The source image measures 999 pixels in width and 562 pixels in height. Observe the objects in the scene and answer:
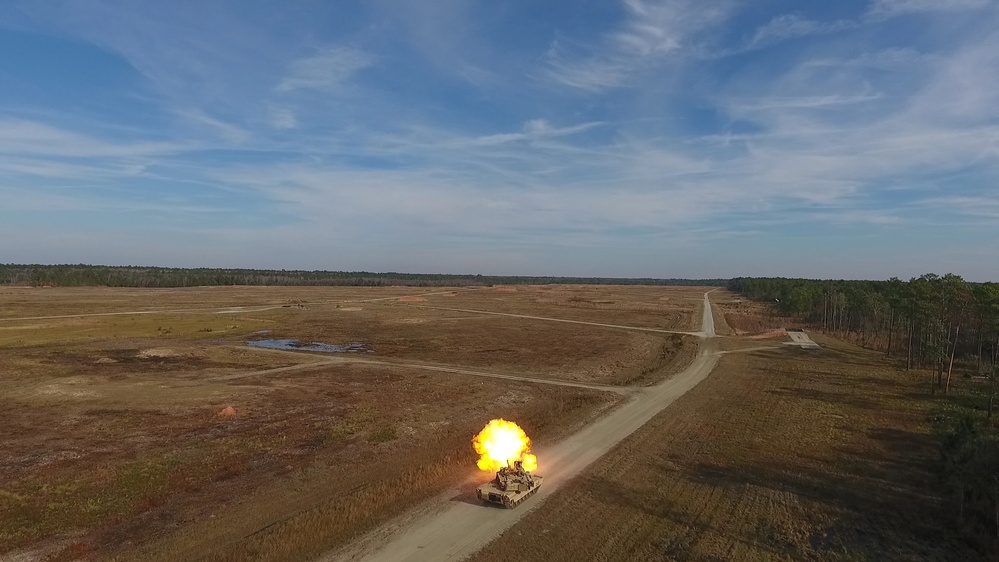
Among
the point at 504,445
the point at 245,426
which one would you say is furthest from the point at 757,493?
the point at 245,426

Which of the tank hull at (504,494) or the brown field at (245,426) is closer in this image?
the brown field at (245,426)

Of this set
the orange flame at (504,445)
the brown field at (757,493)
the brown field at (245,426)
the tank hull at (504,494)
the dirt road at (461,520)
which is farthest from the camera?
the orange flame at (504,445)

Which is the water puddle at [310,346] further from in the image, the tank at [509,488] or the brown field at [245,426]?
the tank at [509,488]

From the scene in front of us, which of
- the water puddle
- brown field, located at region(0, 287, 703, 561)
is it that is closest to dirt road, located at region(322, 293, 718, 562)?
brown field, located at region(0, 287, 703, 561)

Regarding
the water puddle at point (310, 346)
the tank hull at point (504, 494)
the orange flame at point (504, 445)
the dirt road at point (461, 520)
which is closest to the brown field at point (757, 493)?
the dirt road at point (461, 520)

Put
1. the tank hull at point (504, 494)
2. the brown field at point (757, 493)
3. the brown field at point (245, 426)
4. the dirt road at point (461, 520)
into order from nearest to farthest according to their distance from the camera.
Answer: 1. the dirt road at point (461, 520)
2. the brown field at point (757, 493)
3. the brown field at point (245, 426)
4. the tank hull at point (504, 494)

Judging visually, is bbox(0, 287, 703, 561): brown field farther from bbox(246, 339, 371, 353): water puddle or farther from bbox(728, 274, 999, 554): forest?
bbox(728, 274, 999, 554): forest
